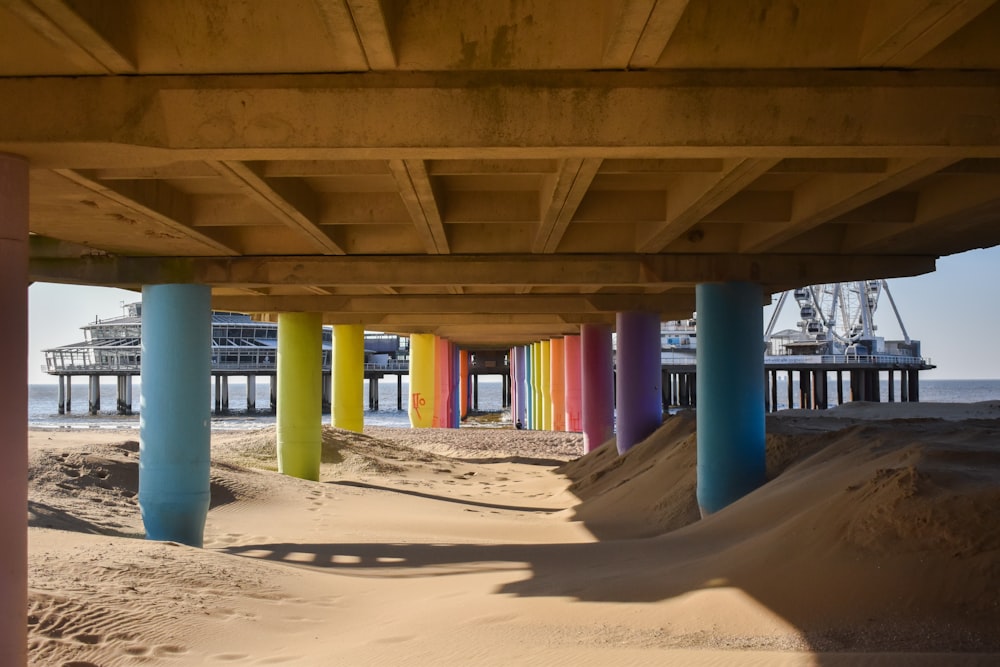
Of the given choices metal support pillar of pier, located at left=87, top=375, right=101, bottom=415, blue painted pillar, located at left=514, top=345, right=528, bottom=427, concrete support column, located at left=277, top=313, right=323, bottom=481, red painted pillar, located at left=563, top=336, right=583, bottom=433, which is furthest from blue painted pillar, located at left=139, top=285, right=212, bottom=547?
metal support pillar of pier, located at left=87, top=375, right=101, bottom=415

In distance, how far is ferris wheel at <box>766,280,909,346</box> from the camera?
80.6 metres

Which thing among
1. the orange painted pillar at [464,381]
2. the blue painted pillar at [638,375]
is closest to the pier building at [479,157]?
the blue painted pillar at [638,375]

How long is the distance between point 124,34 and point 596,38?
2.80 m

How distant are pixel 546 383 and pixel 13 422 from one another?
4206 cm

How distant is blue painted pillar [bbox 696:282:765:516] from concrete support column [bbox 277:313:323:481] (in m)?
9.84

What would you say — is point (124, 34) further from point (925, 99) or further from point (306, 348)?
point (306, 348)

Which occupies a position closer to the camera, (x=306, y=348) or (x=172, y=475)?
(x=172, y=475)

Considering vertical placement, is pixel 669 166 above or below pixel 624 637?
above

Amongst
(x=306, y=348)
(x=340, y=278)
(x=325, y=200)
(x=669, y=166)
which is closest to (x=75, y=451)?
(x=306, y=348)

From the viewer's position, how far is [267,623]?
25.7ft

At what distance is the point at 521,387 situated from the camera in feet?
205

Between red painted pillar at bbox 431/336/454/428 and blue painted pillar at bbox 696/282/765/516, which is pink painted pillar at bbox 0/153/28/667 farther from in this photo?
red painted pillar at bbox 431/336/454/428

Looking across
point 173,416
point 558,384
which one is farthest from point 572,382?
point 173,416

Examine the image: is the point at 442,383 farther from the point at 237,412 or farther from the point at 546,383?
the point at 237,412
